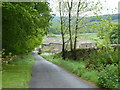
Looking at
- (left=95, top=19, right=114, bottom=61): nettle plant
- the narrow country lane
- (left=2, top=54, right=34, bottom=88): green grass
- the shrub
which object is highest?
(left=95, top=19, right=114, bottom=61): nettle plant

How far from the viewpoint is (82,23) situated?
2070 centimetres

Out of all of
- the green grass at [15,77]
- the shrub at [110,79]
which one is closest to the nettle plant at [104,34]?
the shrub at [110,79]

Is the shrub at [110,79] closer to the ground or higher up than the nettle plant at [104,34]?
closer to the ground

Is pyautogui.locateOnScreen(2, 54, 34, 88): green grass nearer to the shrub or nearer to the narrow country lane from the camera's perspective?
the narrow country lane

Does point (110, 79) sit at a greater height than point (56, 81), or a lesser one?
greater

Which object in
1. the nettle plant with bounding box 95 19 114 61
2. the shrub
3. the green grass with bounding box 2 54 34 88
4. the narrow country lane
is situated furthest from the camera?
the nettle plant with bounding box 95 19 114 61

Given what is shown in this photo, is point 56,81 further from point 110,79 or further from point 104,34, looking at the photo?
point 104,34

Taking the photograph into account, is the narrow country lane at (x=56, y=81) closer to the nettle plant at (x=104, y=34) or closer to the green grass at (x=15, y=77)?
the green grass at (x=15, y=77)

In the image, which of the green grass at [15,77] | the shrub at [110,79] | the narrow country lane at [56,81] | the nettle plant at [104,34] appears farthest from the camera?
the nettle plant at [104,34]

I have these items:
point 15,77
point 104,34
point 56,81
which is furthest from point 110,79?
point 104,34

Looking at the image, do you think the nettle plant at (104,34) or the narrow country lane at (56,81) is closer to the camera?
the narrow country lane at (56,81)

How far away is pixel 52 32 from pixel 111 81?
58.6ft

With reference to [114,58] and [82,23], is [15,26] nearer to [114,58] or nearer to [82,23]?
[114,58]

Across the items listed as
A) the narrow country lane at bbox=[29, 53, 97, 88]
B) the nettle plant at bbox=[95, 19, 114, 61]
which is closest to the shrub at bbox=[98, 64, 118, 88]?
the narrow country lane at bbox=[29, 53, 97, 88]
